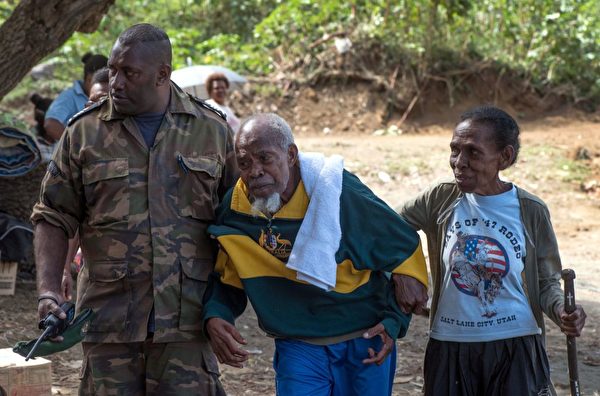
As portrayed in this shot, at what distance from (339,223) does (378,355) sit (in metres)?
0.52

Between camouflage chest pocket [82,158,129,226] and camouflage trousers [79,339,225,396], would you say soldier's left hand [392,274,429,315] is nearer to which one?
camouflage trousers [79,339,225,396]

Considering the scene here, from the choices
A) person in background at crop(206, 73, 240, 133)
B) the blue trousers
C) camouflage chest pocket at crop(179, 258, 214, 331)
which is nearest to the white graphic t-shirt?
the blue trousers

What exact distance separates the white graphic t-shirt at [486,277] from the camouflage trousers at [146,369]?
0.99m

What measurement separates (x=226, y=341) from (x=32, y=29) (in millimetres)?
4077

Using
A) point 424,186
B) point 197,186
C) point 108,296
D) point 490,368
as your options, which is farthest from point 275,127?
point 424,186

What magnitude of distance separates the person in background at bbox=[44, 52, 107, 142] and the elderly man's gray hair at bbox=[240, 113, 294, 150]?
175 inches

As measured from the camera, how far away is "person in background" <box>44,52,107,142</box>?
25.2ft

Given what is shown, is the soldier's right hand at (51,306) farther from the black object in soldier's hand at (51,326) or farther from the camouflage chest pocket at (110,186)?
the camouflage chest pocket at (110,186)

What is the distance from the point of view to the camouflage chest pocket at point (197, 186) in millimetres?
3645

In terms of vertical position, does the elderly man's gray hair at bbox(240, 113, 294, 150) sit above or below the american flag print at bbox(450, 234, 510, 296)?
above

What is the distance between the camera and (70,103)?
308 inches

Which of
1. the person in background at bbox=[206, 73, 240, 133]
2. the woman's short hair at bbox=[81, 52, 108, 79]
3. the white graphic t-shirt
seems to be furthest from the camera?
the person in background at bbox=[206, 73, 240, 133]

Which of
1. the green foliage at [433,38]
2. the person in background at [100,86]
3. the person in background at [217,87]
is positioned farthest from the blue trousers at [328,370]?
the green foliage at [433,38]

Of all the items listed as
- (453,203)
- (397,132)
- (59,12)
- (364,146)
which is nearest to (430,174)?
(364,146)
